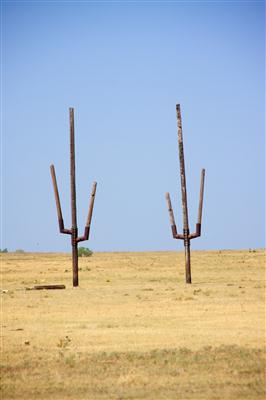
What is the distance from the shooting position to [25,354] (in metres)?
11.6

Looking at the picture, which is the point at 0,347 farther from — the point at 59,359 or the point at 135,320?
the point at 135,320

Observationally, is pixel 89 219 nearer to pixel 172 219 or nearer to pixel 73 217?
pixel 73 217

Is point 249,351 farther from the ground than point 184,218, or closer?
closer

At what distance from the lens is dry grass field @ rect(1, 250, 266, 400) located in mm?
9281

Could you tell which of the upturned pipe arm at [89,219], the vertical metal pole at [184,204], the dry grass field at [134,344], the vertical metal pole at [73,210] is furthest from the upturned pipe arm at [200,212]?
the vertical metal pole at [73,210]

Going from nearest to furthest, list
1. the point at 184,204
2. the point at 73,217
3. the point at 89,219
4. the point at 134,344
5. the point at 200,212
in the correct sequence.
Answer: the point at 134,344, the point at 89,219, the point at 73,217, the point at 200,212, the point at 184,204

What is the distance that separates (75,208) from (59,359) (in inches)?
560

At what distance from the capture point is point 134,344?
1239cm

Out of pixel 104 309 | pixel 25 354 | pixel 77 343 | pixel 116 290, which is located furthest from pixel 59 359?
pixel 116 290

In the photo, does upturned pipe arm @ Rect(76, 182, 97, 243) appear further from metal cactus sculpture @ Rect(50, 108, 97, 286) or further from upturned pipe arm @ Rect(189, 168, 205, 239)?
upturned pipe arm @ Rect(189, 168, 205, 239)

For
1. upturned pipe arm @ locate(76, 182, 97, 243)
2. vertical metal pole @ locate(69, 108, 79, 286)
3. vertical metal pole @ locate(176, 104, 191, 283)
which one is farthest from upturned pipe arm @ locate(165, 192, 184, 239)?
vertical metal pole @ locate(69, 108, 79, 286)

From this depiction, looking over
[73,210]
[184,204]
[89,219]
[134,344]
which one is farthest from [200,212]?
[134,344]

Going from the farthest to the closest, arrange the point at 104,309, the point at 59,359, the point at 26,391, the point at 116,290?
the point at 116,290 → the point at 104,309 → the point at 59,359 → the point at 26,391

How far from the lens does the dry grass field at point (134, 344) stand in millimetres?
9281
